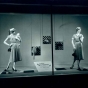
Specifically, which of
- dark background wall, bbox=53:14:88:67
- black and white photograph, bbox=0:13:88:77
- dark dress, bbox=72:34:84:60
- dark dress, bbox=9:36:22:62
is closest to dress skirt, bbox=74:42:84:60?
dark dress, bbox=72:34:84:60

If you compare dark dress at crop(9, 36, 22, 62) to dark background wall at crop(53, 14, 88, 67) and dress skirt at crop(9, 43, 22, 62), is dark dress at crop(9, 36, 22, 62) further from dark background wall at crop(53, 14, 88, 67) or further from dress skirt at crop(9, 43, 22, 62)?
dark background wall at crop(53, 14, 88, 67)

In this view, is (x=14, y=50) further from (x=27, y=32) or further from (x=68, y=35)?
(x=68, y=35)

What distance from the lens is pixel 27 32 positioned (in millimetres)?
6848

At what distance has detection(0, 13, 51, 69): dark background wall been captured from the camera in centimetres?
647

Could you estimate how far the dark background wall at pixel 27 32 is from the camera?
21.2 ft

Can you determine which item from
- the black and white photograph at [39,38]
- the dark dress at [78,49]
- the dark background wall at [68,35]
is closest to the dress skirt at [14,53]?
the black and white photograph at [39,38]

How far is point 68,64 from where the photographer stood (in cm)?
707

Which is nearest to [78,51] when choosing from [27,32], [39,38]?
[39,38]

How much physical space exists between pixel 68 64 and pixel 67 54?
1.83ft

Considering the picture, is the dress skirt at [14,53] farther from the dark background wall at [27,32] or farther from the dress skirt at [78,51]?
the dress skirt at [78,51]
